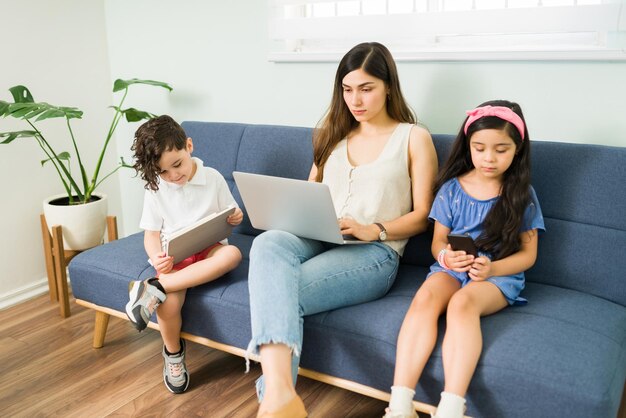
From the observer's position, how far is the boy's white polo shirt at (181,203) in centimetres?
202

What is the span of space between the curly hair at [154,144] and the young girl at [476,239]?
34.2 inches

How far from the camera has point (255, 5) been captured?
255 centimetres

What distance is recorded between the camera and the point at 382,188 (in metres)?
1.90

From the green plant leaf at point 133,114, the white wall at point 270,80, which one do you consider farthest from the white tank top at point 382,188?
the green plant leaf at point 133,114

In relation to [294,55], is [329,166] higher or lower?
lower

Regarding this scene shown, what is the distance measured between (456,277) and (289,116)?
1162 millimetres

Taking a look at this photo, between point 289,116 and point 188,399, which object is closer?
point 188,399

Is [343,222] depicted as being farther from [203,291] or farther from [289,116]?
[289,116]

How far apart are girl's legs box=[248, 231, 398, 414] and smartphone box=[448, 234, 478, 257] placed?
246mm

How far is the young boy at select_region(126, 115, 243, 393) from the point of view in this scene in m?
1.84

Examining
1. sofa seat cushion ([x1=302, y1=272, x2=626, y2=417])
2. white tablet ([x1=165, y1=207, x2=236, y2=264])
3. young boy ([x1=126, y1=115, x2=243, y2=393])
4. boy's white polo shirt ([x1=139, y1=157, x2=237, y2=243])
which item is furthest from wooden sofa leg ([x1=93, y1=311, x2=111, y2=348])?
sofa seat cushion ([x1=302, y1=272, x2=626, y2=417])

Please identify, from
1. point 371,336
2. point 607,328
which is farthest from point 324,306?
point 607,328

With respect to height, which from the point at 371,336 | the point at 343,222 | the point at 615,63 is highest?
the point at 615,63

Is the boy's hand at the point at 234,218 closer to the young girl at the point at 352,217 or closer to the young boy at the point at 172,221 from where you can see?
the young boy at the point at 172,221
